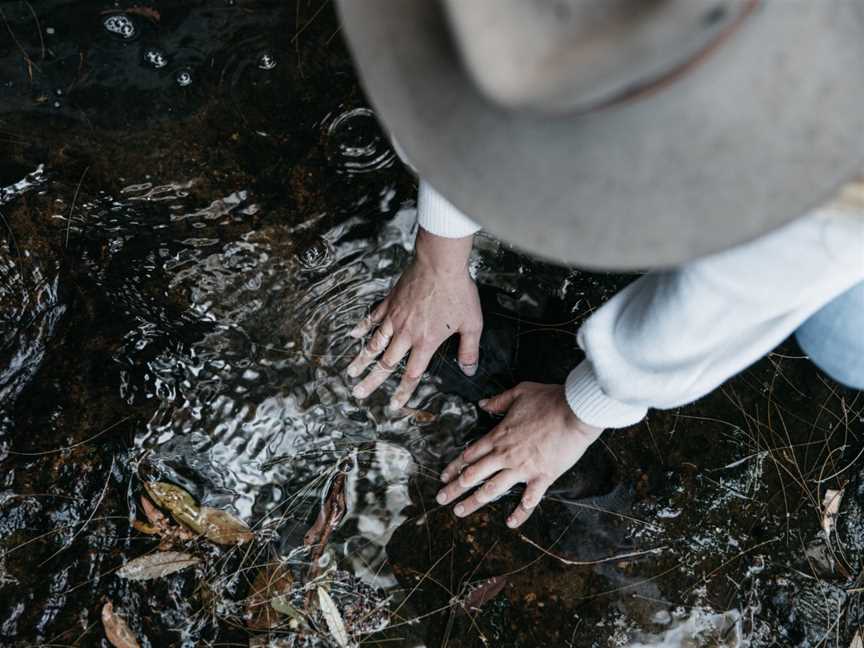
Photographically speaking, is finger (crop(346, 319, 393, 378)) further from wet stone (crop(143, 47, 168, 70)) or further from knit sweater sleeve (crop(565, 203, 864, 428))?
wet stone (crop(143, 47, 168, 70))

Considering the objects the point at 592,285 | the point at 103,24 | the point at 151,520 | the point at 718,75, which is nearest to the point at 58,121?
the point at 103,24

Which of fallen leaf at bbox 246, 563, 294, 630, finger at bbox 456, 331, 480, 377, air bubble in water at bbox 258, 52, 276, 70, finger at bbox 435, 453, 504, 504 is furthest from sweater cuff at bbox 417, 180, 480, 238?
fallen leaf at bbox 246, 563, 294, 630

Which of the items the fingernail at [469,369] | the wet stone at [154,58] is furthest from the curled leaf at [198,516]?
the wet stone at [154,58]

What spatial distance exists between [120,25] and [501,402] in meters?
1.34

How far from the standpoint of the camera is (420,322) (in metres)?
1.71

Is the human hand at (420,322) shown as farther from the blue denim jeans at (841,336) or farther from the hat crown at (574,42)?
the hat crown at (574,42)

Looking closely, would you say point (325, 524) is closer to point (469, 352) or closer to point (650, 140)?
point (469, 352)

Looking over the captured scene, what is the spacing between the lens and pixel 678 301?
109 centimetres

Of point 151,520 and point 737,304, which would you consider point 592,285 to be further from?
point 151,520

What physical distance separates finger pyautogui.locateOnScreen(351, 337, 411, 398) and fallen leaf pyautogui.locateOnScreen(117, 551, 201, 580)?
0.54 m

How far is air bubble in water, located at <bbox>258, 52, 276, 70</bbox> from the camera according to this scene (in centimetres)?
187

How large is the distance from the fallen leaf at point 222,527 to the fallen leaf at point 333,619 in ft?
0.72

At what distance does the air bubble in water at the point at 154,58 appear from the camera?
6.05ft

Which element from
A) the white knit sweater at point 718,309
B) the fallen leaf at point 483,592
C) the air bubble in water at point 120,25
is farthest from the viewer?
the air bubble in water at point 120,25
